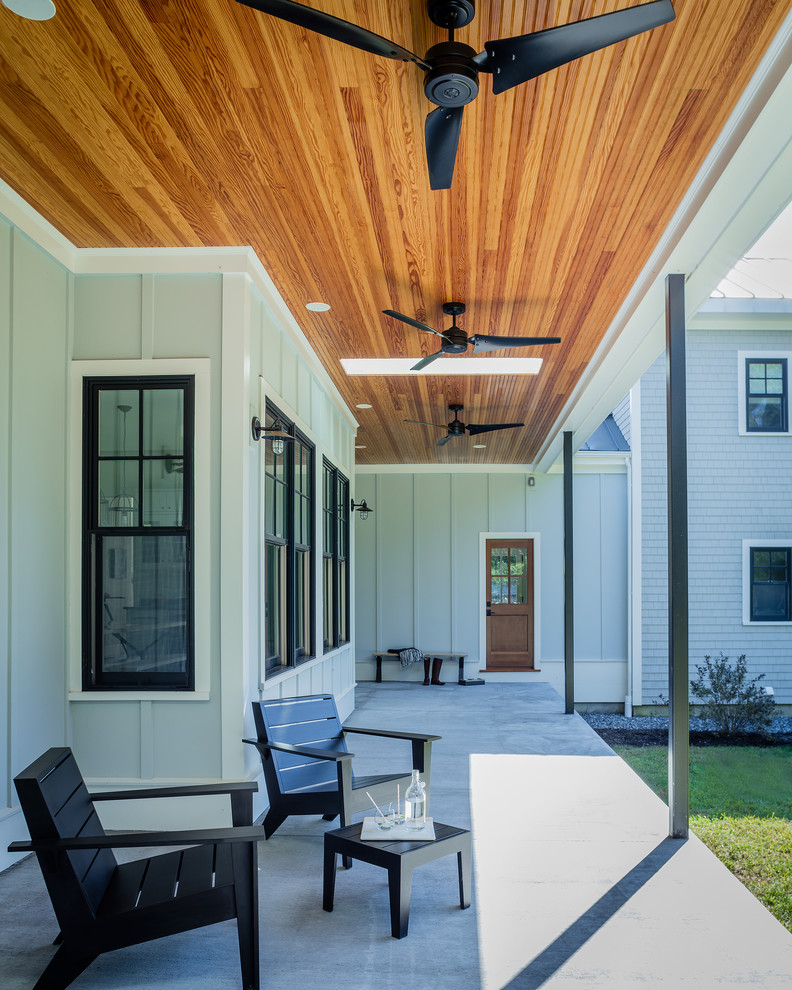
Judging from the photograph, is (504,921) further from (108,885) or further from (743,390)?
(743,390)

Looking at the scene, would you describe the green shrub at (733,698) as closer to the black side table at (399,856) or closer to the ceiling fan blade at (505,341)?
the ceiling fan blade at (505,341)

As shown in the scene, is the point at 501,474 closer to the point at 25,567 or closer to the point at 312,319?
A: the point at 312,319

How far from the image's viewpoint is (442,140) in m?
2.88

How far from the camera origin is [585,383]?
24.5 ft

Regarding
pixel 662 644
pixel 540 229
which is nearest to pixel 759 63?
pixel 540 229

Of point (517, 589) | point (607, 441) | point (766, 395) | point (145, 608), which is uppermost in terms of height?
point (766, 395)

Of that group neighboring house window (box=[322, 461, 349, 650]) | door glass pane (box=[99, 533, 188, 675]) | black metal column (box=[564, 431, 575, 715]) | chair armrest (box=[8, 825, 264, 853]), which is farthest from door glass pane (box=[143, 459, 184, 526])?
black metal column (box=[564, 431, 575, 715])

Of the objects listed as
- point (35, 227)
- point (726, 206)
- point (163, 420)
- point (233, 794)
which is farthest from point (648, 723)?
point (35, 227)

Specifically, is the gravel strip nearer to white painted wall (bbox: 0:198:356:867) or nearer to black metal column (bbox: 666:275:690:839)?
black metal column (bbox: 666:275:690:839)

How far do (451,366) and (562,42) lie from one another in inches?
184

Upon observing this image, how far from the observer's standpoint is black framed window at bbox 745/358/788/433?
11.3 metres

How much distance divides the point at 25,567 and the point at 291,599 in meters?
2.33

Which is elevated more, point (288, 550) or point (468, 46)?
point (468, 46)

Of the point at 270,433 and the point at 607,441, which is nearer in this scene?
the point at 270,433
